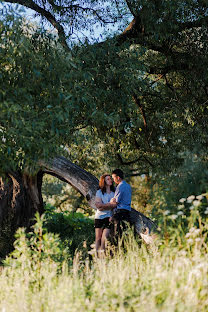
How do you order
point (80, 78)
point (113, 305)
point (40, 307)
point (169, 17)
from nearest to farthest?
point (113, 305) < point (40, 307) < point (80, 78) < point (169, 17)

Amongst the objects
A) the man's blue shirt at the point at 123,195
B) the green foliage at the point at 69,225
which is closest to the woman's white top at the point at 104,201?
the man's blue shirt at the point at 123,195

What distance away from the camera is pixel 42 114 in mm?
6609

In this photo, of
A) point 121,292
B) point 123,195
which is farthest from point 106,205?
point 121,292

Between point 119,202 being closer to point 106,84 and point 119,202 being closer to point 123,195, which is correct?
point 123,195

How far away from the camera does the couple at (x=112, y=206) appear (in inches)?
343

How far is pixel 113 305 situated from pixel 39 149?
9.92ft

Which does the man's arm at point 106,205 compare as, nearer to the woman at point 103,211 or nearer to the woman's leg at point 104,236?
the woman at point 103,211

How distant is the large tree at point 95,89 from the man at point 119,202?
1219mm

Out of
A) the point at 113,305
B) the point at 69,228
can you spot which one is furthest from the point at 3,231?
the point at 113,305

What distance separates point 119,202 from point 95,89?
267 cm

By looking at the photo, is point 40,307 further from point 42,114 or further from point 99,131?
point 99,131

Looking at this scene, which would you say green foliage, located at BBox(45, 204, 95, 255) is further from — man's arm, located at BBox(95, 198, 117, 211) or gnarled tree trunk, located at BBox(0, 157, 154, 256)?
man's arm, located at BBox(95, 198, 117, 211)

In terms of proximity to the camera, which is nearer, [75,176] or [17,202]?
[75,176]

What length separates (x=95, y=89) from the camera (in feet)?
31.4
